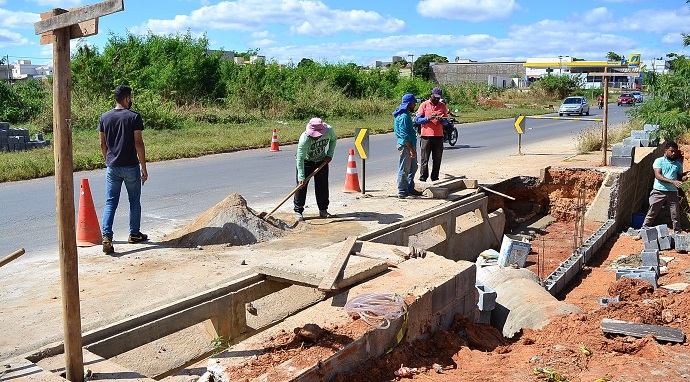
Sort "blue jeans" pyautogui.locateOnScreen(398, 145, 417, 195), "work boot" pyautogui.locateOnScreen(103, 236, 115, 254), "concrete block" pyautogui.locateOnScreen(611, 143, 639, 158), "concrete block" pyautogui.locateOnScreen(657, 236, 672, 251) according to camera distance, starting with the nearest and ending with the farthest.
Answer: "work boot" pyautogui.locateOnScreen(103, 236, 115, 254), "blue jeans" pyautogui.locateOnScreen(398, 145, 417, 195), "concrete block" pyautogui.locateOnScreen(657, 236, 672, 251), "concrete block" pyautogui.locateOnScreen(611, 143, 639, 158)

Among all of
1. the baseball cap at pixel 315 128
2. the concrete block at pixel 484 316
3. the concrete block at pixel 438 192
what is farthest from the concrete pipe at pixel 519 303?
the baseball cap at pixel 315 128

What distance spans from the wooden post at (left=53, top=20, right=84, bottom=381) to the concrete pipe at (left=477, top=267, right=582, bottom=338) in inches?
170

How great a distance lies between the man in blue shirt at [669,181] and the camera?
36.3 feet

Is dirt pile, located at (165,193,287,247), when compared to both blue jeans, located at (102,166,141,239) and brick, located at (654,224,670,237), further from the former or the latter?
brick, located at (654,224,670,237)

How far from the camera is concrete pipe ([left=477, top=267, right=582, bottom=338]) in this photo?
655cm

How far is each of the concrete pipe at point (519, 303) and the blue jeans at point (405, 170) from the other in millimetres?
2727

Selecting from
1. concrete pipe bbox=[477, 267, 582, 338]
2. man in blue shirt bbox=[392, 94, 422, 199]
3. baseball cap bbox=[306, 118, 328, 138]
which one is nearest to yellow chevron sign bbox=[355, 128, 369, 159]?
man in blue shirt bbox=[392, 94, 422, 199]

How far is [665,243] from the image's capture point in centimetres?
1059

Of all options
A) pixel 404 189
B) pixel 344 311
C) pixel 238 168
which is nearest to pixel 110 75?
pixel 238 168

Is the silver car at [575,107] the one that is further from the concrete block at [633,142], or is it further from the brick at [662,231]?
the brick at [662,231]

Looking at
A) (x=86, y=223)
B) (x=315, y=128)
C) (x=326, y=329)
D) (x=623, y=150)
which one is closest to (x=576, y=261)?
(x=315, y=128)

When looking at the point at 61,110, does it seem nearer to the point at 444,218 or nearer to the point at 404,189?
the point at 444,218

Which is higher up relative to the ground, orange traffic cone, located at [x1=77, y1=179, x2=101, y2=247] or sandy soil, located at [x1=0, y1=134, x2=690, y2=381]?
orange traffic cone, located at [x1=77, y1=179, x2=101, y2=247]

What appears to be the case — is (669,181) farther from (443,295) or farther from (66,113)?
(66,113)
